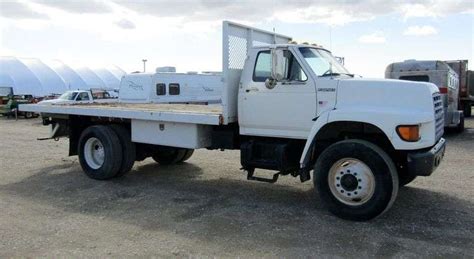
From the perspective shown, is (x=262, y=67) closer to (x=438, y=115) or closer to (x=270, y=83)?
(x=270, y=83)

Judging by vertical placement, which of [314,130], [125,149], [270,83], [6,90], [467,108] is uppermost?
[270,83]

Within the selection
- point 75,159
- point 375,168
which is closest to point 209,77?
point 75,159

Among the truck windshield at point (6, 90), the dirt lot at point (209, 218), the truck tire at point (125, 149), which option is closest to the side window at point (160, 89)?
the dirt lot at point (209, 218)

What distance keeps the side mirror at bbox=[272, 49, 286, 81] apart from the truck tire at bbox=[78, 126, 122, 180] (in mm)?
3655

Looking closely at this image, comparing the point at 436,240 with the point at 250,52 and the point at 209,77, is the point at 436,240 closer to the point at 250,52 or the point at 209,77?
the point at 250,52

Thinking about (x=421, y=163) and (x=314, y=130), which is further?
(x=314, y=130)

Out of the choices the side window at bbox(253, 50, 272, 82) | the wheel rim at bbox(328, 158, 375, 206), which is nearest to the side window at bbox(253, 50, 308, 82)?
the side window at bbox(253, 50, 272, 82)

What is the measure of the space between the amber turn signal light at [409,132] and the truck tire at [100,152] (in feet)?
17.2

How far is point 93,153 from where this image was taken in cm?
962

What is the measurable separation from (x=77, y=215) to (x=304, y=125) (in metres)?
3.49

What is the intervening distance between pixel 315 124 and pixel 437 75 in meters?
10.7

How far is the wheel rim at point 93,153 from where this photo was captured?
9.48m

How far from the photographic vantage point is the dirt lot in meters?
5.52

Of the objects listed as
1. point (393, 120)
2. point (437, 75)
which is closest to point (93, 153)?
point (393, 120)
